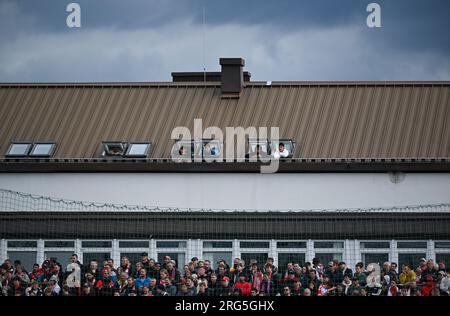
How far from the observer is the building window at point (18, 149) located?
33562 mm

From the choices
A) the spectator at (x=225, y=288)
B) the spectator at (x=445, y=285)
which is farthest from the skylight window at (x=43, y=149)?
the spectator at (x=445, y=285)

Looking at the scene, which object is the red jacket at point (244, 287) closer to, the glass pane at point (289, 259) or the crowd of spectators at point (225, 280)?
the crowd of spectators at point (225, 280)

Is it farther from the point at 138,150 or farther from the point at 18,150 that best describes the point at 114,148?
the point at 18,150

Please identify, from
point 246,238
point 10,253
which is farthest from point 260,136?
point 10,253

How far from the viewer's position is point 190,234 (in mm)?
25453

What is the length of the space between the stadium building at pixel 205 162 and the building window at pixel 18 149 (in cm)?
3

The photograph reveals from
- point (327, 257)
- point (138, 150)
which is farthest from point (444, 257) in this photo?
point (138, 150)

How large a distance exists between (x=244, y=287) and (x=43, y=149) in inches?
553

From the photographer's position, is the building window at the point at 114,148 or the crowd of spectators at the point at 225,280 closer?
the crowd of spectators at the point at 225,280

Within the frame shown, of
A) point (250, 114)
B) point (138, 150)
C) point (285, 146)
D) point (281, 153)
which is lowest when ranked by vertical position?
point (281, 153)

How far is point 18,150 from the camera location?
33.8m

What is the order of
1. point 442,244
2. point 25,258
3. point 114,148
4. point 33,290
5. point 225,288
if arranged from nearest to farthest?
point 225,288 < point 33,290 < point 442,244 < point 25,258 < point 114,148
